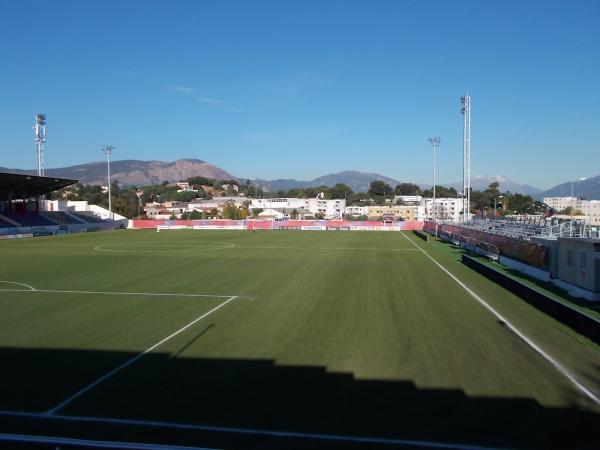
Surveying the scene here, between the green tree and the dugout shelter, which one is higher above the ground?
the dugout shelter

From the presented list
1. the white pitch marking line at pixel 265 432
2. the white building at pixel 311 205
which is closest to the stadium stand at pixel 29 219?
the white pitch marking line at pixel 265 432

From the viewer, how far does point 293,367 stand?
9820mm

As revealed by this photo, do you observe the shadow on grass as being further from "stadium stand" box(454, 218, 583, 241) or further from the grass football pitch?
"stadium stand" box(454, 218, 583, 241)

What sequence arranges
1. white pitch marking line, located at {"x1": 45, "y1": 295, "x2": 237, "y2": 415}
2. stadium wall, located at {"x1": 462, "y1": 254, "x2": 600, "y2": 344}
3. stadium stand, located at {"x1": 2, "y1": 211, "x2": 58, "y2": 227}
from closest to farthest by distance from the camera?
white pitch marking line, located at {"x1": 45, "y1": 295, "x2": 237, "y2": 415}, stadium wall, located at {"x1": 462, "y1": 254, "x2": 600, "y2": 344}, stadium stand, located at {"x1": 2, "y1": 211, "x2": 58, "y2": 227}

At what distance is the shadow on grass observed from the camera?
6.80 m

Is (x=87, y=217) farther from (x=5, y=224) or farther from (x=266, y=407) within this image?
(x=266, y=407)

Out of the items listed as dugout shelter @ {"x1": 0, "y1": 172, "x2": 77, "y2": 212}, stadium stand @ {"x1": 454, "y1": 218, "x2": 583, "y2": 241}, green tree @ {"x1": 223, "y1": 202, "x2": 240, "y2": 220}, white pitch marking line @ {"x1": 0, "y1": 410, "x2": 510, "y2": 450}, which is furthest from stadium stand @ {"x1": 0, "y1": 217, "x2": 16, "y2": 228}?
green tree @ {"x1": 223, "y1": 202, "x2": 240, "y2": 220}

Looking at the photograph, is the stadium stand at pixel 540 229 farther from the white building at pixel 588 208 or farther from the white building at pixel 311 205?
the white building at pixel 311 205

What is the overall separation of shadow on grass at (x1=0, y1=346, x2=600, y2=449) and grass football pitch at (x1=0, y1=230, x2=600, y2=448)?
1.3 inches

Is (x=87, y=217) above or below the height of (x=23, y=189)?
below

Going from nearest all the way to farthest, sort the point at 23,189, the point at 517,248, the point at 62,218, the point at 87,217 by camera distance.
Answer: the point at 517,248 < the point at 23,189 < the point at 62,218 < the point at 87,217

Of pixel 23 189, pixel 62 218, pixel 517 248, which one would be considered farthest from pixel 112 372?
pixel 62 218

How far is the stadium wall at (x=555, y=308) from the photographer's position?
12.0 meters

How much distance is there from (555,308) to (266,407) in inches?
408
